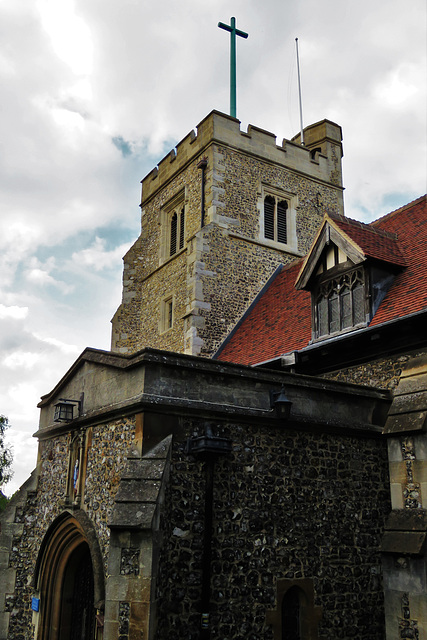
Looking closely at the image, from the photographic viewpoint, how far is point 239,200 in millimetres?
19344

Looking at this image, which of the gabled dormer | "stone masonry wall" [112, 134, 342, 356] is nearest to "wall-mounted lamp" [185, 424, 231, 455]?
the gabled dormer

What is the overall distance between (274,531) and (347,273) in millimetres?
6000

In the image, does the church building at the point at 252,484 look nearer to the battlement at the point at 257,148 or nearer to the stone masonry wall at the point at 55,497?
the stone masonry wall at the point at 55,497

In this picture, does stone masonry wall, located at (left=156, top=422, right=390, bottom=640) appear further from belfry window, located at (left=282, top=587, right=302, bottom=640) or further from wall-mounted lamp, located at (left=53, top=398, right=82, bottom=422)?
wall-mounted lamp, located at (left=53, top=398, right=82, bottom=422)

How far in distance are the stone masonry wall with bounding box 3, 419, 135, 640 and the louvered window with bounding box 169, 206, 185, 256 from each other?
34.6ft

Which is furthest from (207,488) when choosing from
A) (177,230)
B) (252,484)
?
(177,230)

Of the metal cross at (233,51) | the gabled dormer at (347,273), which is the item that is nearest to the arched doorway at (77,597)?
the gabled dormer at (347,273)

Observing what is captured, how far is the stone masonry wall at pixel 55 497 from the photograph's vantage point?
27.1 feet

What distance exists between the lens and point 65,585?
9750mm

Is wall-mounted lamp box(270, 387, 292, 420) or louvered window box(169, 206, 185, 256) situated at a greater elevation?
louvered window box(169, 206, 185, 256)

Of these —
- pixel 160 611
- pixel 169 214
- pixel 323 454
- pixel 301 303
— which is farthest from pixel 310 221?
pixel 160 611

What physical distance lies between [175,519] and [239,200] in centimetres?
1347

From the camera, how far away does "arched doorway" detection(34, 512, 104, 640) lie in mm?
9422

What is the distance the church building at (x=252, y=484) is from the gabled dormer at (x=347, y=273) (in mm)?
44
